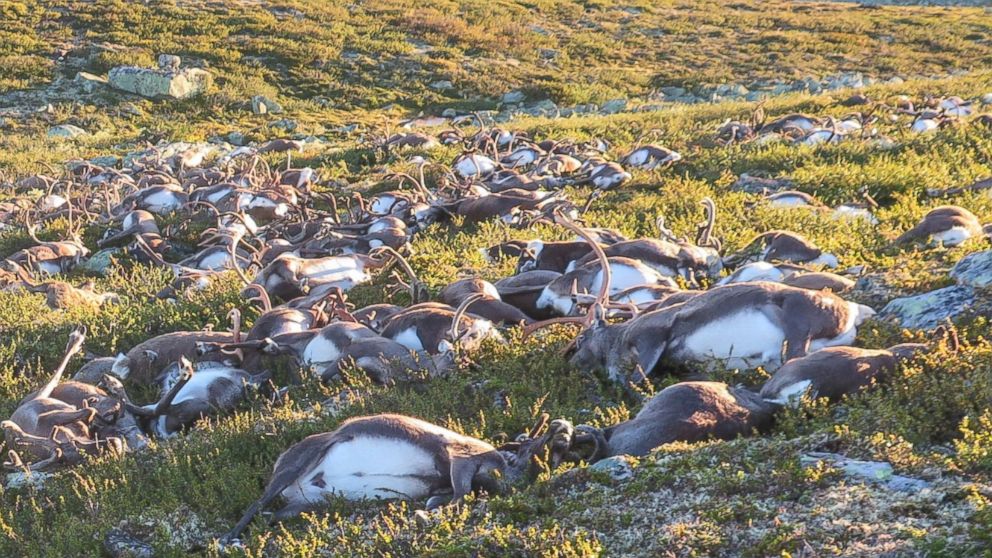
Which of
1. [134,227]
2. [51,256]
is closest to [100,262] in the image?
[51,256]

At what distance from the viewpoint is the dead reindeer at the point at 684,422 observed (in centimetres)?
421

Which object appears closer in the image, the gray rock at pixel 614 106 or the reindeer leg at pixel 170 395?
the reindeer leg at pixel 170 395

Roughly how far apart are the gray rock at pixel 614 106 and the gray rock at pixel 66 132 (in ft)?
47.6

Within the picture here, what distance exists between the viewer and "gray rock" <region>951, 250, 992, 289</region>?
563cm

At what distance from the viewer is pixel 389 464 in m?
4.26

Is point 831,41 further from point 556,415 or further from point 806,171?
point 556,415

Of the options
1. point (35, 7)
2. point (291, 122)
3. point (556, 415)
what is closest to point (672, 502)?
point (556, 415)

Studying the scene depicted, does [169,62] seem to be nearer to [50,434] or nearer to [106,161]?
[106,161]

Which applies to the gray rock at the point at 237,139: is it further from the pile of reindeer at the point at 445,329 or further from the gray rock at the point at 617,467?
the gray rock at the point at 617,467

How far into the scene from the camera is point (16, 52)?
96.2 feet

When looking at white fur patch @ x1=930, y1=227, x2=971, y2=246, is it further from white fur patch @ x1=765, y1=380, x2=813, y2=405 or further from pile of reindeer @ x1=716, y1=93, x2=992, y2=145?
pile of reindeer @ x1=716, y1=93, x2=992, y2=145

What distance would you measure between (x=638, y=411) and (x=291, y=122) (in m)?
21.7

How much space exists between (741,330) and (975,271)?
1.82m

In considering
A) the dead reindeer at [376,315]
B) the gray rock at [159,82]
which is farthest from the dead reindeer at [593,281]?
the gray rock at [159,82]
